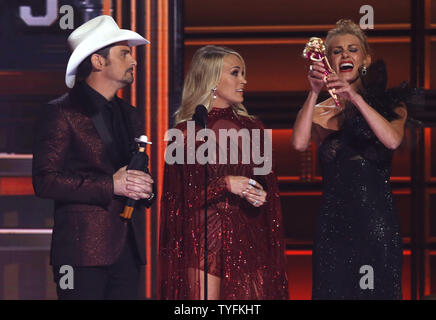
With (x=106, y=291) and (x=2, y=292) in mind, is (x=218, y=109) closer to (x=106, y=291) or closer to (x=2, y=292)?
(x=106, y=291)

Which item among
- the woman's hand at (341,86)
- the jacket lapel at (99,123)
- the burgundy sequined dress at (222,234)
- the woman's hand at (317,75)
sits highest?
the woman's hand at (317,75)

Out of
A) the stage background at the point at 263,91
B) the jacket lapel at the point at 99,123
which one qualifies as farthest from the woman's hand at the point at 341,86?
the stage background at the point at 263,91

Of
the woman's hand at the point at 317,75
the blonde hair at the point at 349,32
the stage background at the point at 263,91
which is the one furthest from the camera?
the stage background at the point at 263,91

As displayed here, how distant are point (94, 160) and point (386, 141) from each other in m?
1.32

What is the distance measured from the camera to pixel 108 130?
296 centimetres

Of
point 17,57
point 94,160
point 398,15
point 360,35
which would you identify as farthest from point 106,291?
point 398,15

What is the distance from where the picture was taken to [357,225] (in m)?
3.04

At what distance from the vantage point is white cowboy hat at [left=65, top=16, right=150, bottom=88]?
3076mm

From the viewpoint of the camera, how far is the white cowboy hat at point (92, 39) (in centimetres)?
308

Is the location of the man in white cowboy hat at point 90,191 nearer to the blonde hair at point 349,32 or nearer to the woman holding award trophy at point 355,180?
the woman holding award trophy at point 355,180

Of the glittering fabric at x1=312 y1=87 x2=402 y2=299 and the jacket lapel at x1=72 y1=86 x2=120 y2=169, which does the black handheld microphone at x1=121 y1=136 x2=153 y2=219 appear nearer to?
the jacket lapel at x1=72 y1=86 x2=120 y2=169

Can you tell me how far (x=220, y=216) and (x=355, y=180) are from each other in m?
0.65

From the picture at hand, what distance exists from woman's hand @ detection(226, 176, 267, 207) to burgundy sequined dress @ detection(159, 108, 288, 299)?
0.07m

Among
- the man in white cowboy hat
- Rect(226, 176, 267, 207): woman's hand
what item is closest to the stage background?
the man in white cowboy hat
